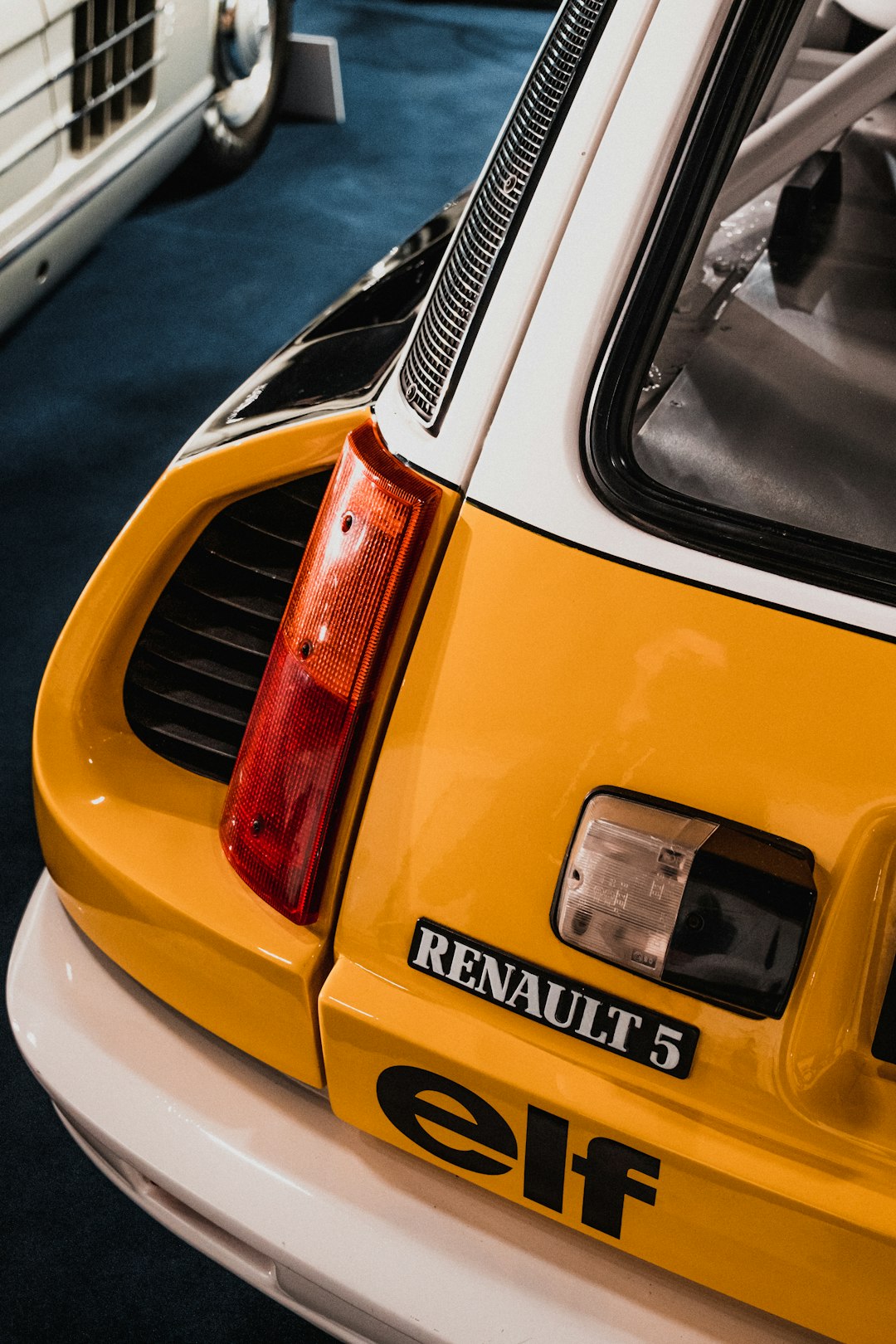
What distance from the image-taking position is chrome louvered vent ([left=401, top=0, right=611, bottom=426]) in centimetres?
88

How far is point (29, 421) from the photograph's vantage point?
2996 mm

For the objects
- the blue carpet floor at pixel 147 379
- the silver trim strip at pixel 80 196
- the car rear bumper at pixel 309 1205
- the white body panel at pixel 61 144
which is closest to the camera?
the car rear bumper at pixel 309 1205

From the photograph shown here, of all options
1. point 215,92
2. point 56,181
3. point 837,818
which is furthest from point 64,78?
point 837,818

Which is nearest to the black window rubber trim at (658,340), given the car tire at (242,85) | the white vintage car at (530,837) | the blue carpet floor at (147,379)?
the white vintage car at (530,837)

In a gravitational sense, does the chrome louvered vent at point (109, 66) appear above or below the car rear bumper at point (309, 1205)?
above

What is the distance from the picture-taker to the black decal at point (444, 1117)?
869mm

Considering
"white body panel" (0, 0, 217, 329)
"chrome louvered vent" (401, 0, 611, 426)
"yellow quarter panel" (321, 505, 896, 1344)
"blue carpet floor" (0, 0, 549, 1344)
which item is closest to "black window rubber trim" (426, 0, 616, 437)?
"chrome louvered vent" (401, 0, 611, 426)

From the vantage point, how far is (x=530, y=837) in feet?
2.70

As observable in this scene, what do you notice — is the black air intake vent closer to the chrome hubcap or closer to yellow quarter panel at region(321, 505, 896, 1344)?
yellow quarter panel at region(321, 505, 896, 1344)

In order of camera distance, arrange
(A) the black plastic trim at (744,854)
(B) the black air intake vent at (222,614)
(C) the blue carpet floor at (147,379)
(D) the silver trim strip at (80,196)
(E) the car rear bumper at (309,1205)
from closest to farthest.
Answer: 1. (A) the black plastic trim at (744,854)
2. (E) the car rear bumper at (309,1205)
3. (B) the black air intake vent at (222,614)
4. (C) the blue carpet floor at (147,379)
5. (D) the silver trim strip at (80,196)

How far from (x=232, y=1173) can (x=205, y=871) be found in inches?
9.8

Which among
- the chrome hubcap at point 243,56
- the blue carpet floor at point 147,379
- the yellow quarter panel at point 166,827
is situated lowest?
the blue carpet floor at point 147,379

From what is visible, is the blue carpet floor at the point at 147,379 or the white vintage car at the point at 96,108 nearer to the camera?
the blue carpet floor at the point at 147,379

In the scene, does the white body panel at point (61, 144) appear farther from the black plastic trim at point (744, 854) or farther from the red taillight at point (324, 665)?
the black plastic trim at point (744, 854)
